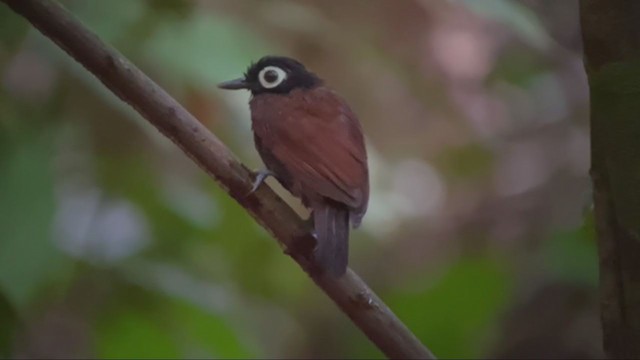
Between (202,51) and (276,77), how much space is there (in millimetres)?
248

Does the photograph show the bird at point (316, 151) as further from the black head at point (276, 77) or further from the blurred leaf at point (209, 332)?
the blurred leaf at point (209, 332)

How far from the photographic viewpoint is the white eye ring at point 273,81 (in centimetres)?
80

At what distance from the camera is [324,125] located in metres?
0.75

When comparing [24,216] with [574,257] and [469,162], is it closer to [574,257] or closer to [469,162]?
[574,257]

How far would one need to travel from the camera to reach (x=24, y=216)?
87 cm

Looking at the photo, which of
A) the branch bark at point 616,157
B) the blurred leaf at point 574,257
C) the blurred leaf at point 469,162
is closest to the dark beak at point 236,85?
the branch bark at point 616,157

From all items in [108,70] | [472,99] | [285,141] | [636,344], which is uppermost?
[108,70]

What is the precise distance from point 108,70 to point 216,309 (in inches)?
21.2

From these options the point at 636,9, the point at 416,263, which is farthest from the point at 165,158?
the point at 636,9

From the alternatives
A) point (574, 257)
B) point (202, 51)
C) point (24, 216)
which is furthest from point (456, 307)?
point (24, 216)

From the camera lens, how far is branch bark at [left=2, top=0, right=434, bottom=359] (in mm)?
642

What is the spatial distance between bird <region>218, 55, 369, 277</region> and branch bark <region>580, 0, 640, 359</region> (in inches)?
6.1

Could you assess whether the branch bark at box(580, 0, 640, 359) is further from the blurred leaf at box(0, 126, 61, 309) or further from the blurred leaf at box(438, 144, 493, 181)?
the blurred leaf at box(438, 144, 493, 181)

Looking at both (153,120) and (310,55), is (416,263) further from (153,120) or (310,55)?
(153,120)
